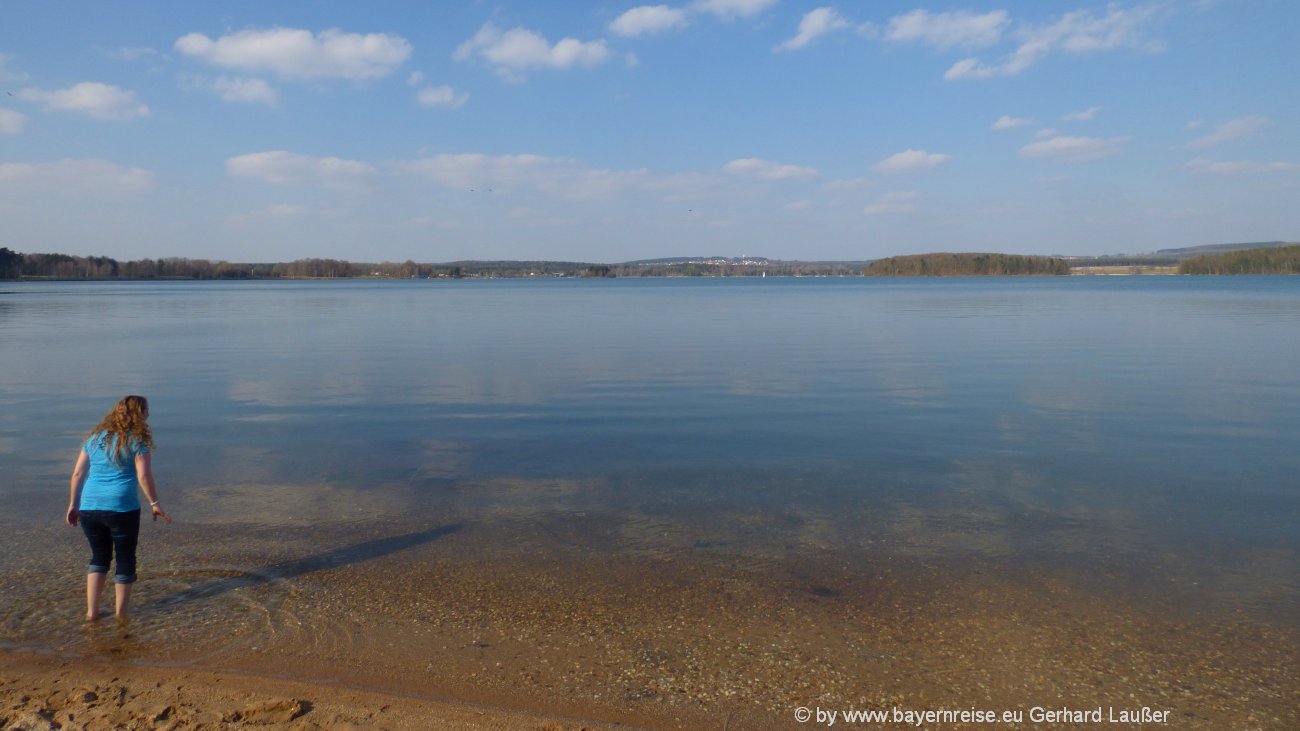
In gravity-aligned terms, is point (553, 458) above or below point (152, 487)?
below

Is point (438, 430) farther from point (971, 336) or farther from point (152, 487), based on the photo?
point (971, 336)

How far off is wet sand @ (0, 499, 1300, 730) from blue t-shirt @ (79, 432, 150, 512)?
0.97 meters

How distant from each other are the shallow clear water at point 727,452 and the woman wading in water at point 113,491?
65 centimetres

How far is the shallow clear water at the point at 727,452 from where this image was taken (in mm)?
9000

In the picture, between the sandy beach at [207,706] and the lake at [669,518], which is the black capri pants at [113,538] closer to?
the lake at [669,518]

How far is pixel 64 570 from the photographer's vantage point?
8055mm

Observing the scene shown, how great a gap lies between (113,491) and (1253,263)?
720ft

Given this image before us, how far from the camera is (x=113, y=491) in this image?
6.83 meters

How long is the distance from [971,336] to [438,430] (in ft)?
83.5

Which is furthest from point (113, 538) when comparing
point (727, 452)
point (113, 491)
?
point (727, 452)

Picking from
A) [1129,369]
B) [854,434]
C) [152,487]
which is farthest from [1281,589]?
[1129,369]

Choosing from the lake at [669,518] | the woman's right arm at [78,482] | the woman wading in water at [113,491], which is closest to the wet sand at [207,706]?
the lake at [669,518]

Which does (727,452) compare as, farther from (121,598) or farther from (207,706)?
(207,706)

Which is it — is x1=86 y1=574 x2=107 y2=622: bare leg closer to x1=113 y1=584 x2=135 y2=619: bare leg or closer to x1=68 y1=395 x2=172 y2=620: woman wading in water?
x1=68 y1=395 x2=172 y2=620: woman wading in water
